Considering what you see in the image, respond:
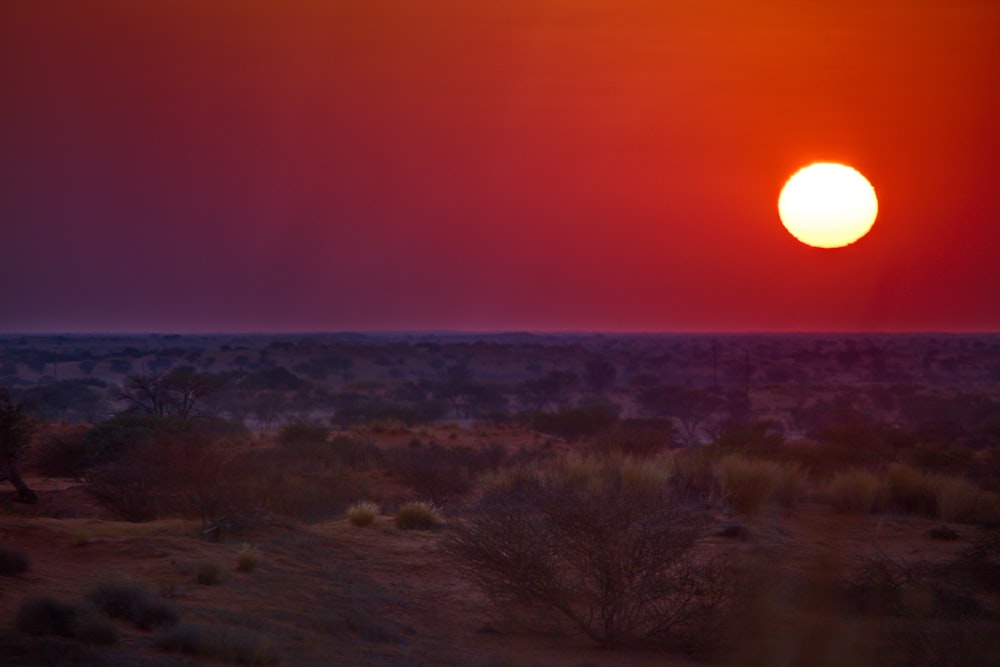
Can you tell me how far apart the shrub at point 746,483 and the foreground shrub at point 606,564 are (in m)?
11.3

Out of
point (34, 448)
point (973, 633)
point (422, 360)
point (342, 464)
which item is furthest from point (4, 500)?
point (422, 360)

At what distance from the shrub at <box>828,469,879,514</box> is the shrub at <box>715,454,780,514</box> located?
1.59 meters

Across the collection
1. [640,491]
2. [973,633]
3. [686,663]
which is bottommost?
[686,663]

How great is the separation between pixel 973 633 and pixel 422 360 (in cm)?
12747

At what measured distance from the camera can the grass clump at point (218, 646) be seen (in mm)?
12914

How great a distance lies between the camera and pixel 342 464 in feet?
123

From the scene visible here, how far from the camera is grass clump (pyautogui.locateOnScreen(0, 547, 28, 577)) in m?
15.5

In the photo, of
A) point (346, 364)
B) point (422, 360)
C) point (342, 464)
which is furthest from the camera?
point (422, 360)

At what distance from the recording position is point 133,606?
558 inches

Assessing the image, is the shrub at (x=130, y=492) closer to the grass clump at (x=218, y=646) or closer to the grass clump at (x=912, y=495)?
the grass clump at (x=218, y=646)

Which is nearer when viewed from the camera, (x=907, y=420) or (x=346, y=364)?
(x=907, y=420)

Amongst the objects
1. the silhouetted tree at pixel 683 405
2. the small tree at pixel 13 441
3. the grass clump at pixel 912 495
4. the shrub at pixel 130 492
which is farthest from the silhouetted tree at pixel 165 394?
the silhouetted tree at pixel 683 405

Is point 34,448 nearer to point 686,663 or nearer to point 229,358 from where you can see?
point 686,663

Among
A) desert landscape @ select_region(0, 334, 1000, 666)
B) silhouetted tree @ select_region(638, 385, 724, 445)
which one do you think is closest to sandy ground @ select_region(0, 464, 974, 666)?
desert landscape @ select_region(0, 334, 1000, 666)
